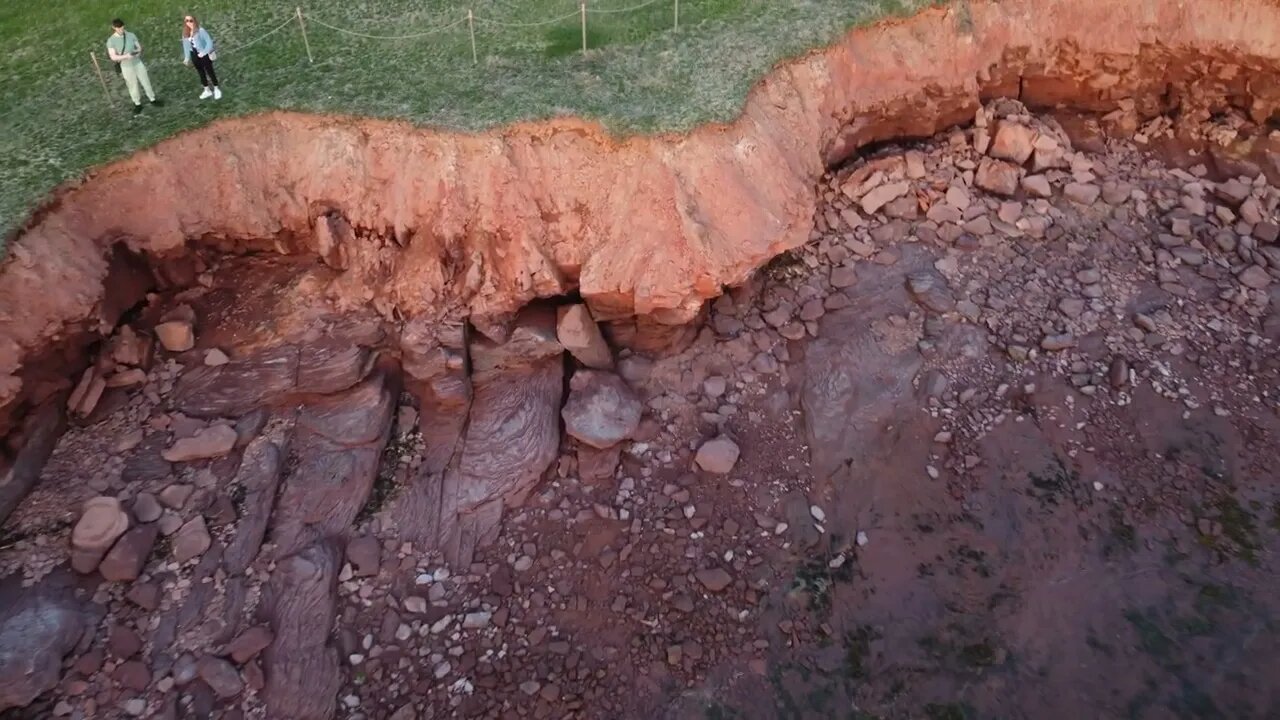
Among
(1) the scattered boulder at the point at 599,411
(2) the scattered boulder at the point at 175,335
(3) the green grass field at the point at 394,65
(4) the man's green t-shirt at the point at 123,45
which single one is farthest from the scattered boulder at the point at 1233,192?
(4) the man's green t-shirt at the point at 123,45

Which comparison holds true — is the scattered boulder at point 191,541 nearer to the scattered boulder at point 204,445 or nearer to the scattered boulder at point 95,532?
the scattered boulder at point 95,532

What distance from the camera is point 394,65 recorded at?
13.4m

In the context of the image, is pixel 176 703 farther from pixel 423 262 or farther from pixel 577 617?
pixel 423 262

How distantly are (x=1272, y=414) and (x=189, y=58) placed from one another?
57.6 ft

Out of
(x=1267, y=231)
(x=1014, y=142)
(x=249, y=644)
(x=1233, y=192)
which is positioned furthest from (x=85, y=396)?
(x=1267, y=231)

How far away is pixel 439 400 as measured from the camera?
41.9ft

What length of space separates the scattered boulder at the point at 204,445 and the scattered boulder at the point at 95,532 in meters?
1.02

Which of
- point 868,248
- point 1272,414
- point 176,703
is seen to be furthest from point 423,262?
point 1272,414

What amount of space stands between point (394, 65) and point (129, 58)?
12.4ft

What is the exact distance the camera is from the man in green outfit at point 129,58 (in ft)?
40.1

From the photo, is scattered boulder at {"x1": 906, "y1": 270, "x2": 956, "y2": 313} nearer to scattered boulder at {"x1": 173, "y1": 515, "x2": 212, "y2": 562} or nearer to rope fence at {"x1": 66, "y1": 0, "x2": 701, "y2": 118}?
rope fence at {"x1": 66, "y1": 0, "x2": 701, "y2": 118}

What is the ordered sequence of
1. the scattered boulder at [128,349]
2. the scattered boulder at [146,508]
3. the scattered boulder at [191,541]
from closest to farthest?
the scattered boulder at [191,541] → the scattered boulder at [146,508] → the scattered boulder at [128,349]

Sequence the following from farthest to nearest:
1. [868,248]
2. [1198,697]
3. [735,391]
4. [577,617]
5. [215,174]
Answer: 1. [868,248]
2. [735,391]
3. [215,174]
4. [577,617]
5. [1198,697]

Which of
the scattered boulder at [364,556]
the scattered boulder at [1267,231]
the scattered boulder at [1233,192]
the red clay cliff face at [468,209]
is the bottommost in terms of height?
the scattered boulder at [364,556]
